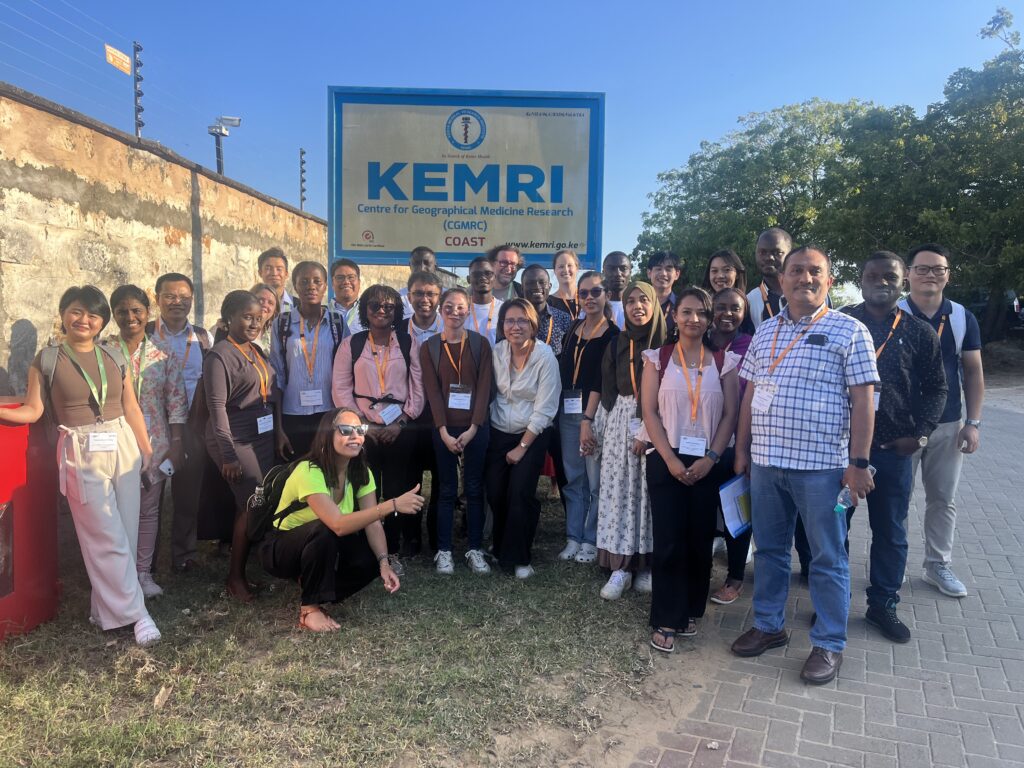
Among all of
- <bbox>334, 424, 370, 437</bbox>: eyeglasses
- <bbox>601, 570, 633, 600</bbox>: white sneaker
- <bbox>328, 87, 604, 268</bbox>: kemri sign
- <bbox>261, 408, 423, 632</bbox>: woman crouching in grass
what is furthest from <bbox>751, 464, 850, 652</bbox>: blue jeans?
<bbox>328, 87, 604, 268</bbox>: kemri sign

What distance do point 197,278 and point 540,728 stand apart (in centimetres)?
764

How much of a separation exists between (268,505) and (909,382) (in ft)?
12.3

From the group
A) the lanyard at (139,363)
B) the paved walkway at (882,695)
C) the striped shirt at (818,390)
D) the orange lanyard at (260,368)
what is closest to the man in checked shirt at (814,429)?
the striped shirt at (818,390)

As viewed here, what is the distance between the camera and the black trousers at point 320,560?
3.94 metres

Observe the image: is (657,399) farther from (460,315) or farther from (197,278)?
(197,278)

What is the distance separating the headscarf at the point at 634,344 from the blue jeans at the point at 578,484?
466 mm

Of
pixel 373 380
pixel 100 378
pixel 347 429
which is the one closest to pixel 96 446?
pixel 100 378

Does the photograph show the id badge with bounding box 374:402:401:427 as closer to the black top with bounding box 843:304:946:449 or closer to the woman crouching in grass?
the woman crouching in grass

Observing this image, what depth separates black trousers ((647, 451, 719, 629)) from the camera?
3.87m

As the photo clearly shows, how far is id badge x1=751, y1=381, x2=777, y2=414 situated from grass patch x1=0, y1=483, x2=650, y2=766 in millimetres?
1484

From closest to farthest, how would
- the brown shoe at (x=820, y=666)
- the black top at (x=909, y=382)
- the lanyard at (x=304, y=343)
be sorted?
the brown shoe at (x=820, y=666), the black top at (x=909, y=382), the lanyard at (x=304, y=343)

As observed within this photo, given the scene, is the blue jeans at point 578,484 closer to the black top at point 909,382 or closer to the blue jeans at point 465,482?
the blue jeans at point 465,482

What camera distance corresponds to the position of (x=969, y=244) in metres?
19.3

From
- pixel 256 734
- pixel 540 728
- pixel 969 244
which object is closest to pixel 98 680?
pixel 256 734
